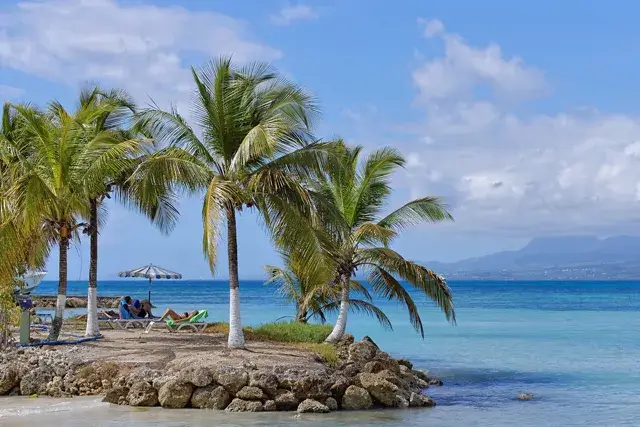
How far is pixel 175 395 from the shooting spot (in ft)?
54.6

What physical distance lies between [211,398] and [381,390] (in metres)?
3.51

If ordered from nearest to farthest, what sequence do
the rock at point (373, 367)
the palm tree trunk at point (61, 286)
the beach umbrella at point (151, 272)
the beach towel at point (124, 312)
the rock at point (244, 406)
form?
the rock at point (244, 406)
the rock at point (373, 367)
the palm tree trunk at point (61, 286)
the beach towel at point (124, 312)
the beach umbrella at point (151, 272)

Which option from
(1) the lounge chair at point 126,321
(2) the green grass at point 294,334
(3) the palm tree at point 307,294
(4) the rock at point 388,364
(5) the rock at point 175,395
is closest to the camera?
(5) the rock at point 175,395

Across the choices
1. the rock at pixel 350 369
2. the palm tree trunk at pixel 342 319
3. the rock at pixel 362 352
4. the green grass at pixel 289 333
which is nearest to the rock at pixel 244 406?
the rock at pixel 350 369

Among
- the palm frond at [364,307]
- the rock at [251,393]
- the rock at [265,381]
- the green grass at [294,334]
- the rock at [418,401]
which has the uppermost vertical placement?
the palm frond at [364,307]

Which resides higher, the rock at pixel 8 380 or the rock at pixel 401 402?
the rock at pixel 8 380

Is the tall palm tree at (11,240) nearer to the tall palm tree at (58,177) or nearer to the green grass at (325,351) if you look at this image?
the tall palm tree at (58,177)

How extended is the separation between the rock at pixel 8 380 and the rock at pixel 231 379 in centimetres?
445

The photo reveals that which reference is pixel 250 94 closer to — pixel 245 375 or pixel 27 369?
pixel 245 375

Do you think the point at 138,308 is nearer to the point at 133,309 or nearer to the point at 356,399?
the point at 133,309

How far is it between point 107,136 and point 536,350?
63.4 ft

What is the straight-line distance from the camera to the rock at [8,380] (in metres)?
17.9

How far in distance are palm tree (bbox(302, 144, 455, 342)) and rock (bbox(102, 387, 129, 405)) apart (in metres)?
6.96

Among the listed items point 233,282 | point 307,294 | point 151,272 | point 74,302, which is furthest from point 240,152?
point 74,302
